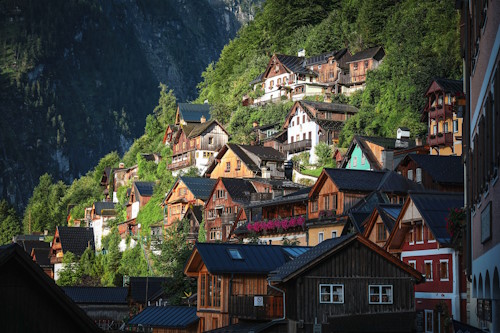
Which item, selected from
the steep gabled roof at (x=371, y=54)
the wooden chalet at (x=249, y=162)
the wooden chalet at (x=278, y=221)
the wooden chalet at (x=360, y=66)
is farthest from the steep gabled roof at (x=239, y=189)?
the steep gabled roof at (x=371, y=54)

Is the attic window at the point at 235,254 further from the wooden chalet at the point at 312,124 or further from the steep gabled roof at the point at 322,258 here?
the wooden chalet at the point at 312,124

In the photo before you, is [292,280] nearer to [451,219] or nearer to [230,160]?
[451,219]

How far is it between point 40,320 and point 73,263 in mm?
101144

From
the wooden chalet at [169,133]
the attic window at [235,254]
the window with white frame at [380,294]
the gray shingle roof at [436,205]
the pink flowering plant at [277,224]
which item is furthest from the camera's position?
the wooden chalet at [169,133]

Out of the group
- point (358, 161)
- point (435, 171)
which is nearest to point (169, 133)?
point (358, 161)

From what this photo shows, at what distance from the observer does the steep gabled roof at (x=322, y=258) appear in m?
41.8

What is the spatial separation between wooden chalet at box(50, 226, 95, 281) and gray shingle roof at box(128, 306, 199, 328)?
206 feet

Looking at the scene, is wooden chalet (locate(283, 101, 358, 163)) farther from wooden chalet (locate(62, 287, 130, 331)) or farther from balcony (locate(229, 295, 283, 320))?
balcony (locate(229, 295, 283, 320))

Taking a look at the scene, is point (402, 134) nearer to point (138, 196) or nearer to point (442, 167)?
point (442, 167)

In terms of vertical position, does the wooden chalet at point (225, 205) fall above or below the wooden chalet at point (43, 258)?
above

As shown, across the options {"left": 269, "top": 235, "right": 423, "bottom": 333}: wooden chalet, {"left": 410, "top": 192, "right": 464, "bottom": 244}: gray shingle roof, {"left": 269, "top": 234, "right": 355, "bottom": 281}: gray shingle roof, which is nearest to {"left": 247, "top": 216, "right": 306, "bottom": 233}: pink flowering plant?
{"left": 410, "top": 192, "right": 464, "bottom": 244}: gray shingle roof

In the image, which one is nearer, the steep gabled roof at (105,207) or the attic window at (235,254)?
the attic window at (235,254)

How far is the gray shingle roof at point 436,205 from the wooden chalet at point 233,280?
749 centimetres

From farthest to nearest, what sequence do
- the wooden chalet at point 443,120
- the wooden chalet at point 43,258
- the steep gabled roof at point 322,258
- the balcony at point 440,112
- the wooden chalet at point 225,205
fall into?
the wooden chalet at point 43,258 → the wooden chalet at point 225,205 → the balcony at point 440,112 → the wooden chalet at point 443,120 → the steep gabled roof at point 322,258
